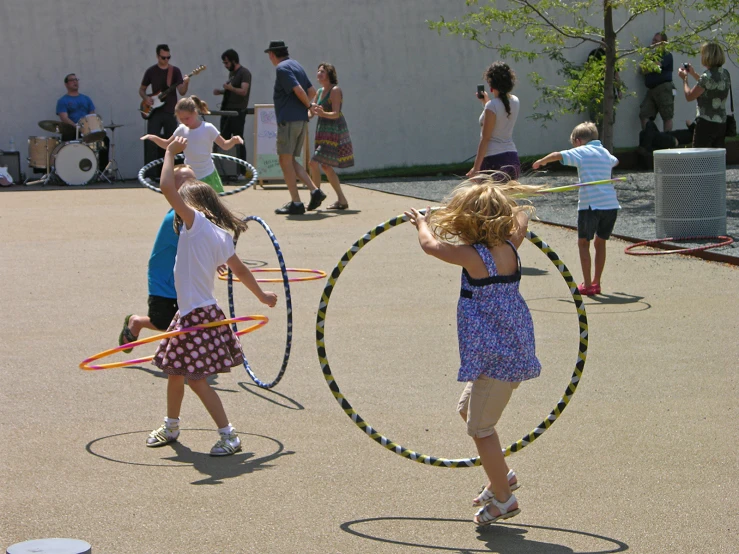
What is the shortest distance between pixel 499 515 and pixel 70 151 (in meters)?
17.8

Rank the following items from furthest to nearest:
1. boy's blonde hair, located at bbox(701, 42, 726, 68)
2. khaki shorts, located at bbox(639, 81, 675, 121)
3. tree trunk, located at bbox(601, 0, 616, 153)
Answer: khaki shorts, located at bbox(639, 81, 675, 121) → tree trunk, located at bbox(601, 0, 616, 153) → boy's blonde hair, located at bbox(701, 42, 726, 68)

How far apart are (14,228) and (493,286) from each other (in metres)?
11.3

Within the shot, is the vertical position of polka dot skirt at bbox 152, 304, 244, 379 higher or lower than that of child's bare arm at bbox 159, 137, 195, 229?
lower

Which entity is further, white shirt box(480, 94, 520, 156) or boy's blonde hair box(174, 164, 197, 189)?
white shirt box(480, 94, 520, 156)

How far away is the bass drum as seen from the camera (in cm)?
2045

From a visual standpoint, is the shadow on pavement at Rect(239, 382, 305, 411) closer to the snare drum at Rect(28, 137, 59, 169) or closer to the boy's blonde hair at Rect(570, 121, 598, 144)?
A: the boy's blonde hair at Rect(570, 121, 598, 144)

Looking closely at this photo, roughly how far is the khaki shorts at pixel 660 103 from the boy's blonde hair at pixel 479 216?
2005 cm

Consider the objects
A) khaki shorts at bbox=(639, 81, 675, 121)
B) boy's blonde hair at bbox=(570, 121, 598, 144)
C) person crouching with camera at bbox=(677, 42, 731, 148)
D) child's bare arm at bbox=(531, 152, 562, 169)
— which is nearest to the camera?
child's bare arm at bbox=(531, 152, 562, 169)

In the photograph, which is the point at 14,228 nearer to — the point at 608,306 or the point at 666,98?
the point at 608,306

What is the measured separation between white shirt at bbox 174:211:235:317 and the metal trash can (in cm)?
778

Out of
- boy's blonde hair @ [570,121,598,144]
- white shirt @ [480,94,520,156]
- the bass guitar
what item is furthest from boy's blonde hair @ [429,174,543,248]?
the bass guitar

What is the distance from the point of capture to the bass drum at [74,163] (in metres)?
20.5

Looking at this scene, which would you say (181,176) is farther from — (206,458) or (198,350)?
(206,458)

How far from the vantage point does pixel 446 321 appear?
28.1ft
